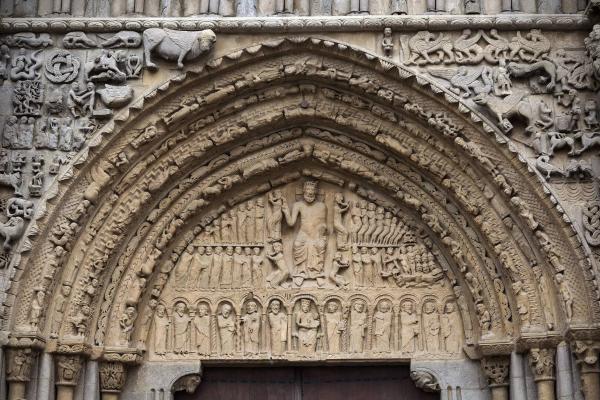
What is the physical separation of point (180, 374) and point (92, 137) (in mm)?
2209

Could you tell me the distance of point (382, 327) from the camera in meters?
8.79

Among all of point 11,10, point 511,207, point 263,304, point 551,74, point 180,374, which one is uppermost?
point 11,10

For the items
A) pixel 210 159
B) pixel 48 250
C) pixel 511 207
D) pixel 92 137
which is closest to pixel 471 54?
pixel 511 207

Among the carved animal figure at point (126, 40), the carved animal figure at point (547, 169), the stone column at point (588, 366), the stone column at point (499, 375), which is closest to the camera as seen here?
the stone column at point (588, 366)

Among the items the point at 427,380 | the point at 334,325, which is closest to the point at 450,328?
the point at 427,380

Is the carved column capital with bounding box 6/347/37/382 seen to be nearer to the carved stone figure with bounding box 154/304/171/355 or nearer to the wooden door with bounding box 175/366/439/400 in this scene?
the carved stone figure with bounding box 154/304/171/355

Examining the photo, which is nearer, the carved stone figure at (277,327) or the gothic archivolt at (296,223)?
the gothic archivolt at (296,223)

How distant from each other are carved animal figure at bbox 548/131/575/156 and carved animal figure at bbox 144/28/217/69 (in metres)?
2.95

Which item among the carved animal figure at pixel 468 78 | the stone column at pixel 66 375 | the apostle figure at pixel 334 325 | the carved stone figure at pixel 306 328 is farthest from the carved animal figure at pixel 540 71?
the stone column at pixel 66 375

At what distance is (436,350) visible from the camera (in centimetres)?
873

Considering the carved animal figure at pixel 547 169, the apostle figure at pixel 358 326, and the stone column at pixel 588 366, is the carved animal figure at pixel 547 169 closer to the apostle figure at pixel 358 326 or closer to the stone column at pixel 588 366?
the stone column at pixel 588 366

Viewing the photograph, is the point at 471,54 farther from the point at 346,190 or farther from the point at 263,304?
the point at 263,304

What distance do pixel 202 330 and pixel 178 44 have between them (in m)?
2.54

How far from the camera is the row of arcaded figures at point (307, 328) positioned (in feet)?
28.8
